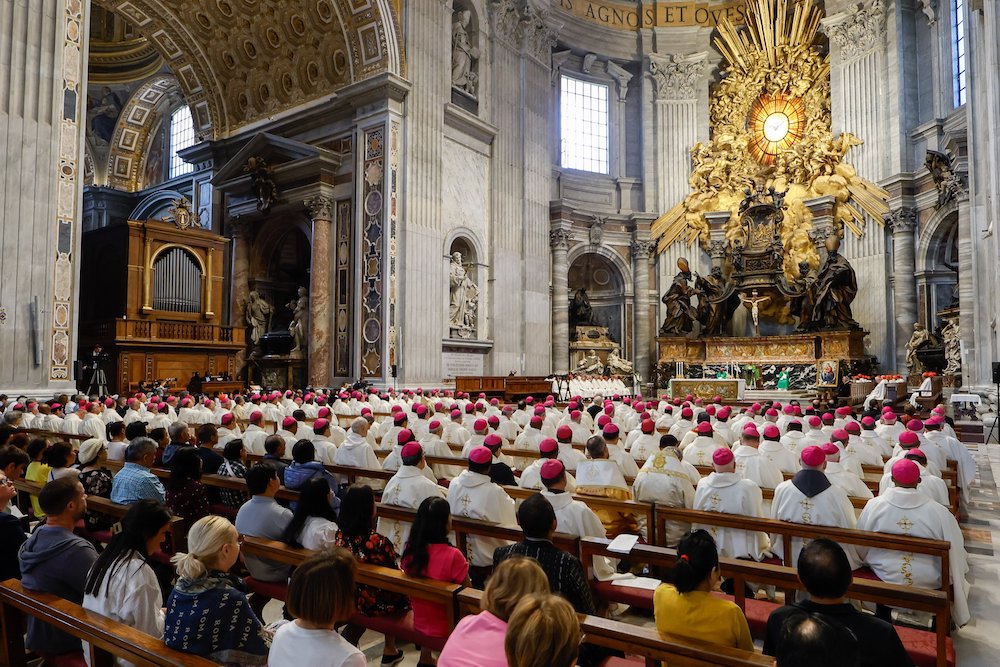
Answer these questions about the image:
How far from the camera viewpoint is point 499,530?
3965mm

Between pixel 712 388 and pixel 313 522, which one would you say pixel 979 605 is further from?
pixel 712 388

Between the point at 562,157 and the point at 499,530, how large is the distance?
2118cm

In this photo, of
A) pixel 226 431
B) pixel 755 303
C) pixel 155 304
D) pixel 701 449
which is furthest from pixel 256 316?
pixel 701 449

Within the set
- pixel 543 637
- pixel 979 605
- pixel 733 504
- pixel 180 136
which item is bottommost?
pixel 979 605

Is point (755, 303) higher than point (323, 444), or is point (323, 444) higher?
point (755, 303)

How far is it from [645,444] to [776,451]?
4.70 ft

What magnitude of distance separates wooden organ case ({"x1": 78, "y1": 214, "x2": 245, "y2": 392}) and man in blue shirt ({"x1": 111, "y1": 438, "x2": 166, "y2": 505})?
12.2 metres

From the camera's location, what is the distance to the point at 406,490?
473cm

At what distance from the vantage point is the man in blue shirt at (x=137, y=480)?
4.44 meters

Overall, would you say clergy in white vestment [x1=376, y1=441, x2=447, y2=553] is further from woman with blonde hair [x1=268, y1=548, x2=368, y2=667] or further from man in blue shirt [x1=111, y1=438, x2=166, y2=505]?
woman with blonde hair [x1=268, y1=548, x2=368, y2=667]

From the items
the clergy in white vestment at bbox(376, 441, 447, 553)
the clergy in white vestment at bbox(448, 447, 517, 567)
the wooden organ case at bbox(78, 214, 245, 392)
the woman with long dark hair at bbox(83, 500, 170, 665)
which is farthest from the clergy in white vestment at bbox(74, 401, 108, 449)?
the wooden organ case at bbox(78, 214, 245, 392)

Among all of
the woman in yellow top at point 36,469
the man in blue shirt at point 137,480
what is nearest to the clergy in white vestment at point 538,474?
the man in blue shirt at point 137,480

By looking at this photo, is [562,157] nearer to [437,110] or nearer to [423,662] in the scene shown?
[437,110]

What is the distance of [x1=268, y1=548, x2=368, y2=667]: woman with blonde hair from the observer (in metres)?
2.06
